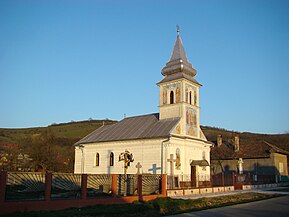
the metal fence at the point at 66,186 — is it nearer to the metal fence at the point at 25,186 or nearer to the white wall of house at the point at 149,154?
the metal fence at the point at 25,186

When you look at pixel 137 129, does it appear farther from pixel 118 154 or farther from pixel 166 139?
pixel 166 139

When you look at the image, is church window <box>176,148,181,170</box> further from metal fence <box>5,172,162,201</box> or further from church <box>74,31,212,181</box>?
metal fence <box>5,172,162,201</box>

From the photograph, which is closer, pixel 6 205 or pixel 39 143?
pixel 6 205

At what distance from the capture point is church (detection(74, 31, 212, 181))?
105 feet

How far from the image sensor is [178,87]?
34.7 metres

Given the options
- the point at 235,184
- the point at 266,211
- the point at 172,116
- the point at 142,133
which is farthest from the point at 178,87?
the point at 266,211

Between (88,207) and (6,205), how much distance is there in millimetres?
3859

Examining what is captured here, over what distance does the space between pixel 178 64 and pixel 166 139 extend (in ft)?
28.9

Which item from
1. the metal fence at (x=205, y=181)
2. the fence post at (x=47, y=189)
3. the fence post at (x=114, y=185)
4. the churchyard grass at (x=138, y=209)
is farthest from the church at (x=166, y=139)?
the fence post at (x=47, y=189)

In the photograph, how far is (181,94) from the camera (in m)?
34.2

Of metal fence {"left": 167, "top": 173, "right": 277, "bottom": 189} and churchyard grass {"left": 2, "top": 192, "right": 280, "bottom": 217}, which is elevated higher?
metal fence {"left": 167, "top": 173, "right": 277, "bottom": 189}

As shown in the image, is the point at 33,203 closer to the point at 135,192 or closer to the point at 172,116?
the point at 135,192

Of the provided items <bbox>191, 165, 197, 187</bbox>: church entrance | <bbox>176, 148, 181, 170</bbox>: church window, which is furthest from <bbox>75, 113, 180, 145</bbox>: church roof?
<bbox>191, 165, 197, 187</bbox>: church entrance

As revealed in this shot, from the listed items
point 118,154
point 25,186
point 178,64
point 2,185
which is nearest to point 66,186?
point 25,186
